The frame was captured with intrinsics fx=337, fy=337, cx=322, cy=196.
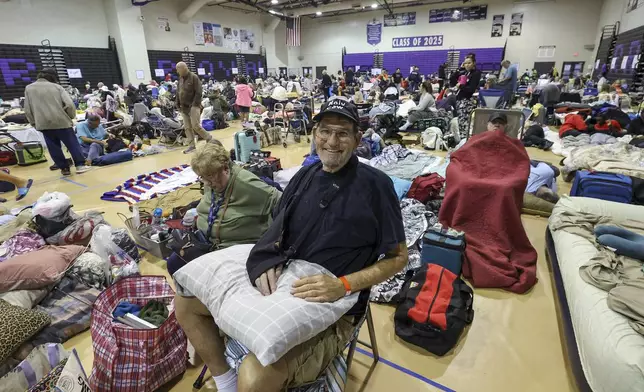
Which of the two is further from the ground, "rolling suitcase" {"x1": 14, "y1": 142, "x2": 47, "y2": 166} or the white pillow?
the white pillow

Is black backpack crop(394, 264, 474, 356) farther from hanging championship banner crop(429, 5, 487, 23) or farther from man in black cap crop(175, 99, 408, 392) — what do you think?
hanging championship banner crop(429, 5, 487, 23)

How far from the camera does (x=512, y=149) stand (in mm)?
3072

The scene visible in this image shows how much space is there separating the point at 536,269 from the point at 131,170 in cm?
629

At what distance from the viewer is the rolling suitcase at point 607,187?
337 cm

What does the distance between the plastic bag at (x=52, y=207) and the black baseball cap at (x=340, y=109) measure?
8.92ft

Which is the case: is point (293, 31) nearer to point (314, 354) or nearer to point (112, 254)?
point (112, 254)

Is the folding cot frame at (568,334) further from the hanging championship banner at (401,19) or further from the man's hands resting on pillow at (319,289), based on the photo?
the hanging championship banner at (401,19)

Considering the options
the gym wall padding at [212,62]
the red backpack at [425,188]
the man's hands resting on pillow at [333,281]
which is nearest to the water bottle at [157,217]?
the man's hands resting on pillow at [333,281]

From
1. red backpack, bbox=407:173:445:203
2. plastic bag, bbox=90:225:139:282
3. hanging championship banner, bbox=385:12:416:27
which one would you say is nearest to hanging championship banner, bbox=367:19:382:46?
hanging championship banner, bbox=385:12:416:27

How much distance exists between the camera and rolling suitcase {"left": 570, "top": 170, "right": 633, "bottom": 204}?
11.0 feet

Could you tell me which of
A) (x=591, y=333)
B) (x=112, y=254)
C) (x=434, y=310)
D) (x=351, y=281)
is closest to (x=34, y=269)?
(x=112, y=254)

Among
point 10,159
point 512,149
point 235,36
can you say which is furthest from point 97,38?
point 512,149

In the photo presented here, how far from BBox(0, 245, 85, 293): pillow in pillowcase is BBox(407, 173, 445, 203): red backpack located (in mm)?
3406

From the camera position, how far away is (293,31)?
22.4m
